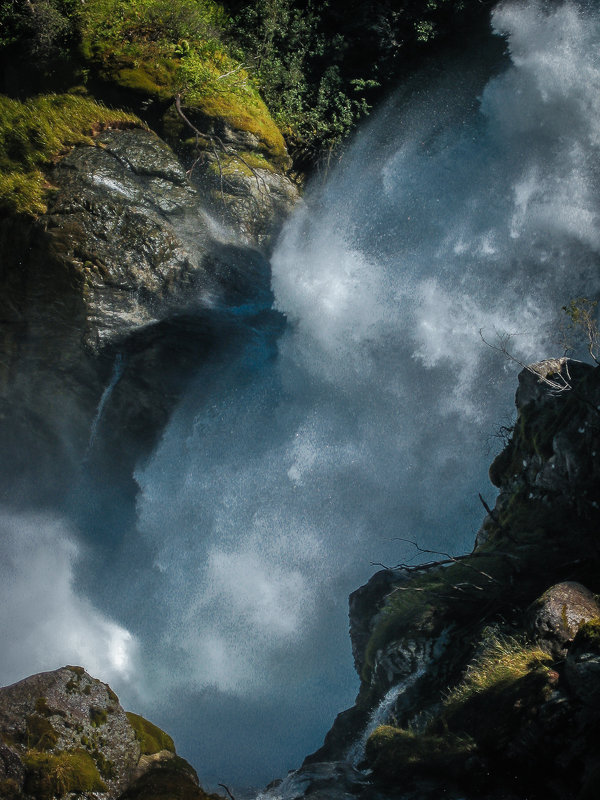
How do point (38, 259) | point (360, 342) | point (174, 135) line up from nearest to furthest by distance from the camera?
point (38, 259) < point (174, 135) < point (360, 342)

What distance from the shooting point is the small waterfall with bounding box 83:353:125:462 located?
10344 mm

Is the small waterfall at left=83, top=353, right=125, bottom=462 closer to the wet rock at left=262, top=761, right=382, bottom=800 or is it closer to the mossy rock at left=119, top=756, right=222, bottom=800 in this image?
the mossy rock at left=119, top=756, right=222, bottom=800

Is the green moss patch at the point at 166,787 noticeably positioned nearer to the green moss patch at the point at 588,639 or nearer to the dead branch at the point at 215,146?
the green moss patch at the point at 588,639

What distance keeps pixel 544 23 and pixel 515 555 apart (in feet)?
38.8

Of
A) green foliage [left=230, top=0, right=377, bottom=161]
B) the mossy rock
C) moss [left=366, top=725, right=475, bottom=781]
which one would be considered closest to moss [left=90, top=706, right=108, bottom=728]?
the mossy rock

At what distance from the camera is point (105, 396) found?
1084cm

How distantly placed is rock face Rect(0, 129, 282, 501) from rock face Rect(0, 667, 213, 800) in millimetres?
5791

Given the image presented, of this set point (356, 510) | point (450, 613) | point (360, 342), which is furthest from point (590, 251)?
point (450, 613)

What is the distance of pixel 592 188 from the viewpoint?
1111 centimetres

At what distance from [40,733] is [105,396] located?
644 centimetres

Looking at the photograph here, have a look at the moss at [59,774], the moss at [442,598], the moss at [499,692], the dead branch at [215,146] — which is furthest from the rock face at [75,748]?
→ the dead branch at [215,146]

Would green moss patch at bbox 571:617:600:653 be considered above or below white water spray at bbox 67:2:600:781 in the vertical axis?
below

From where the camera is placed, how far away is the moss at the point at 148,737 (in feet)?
20.7

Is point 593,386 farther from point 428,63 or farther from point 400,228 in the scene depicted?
point 428,63
